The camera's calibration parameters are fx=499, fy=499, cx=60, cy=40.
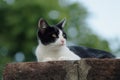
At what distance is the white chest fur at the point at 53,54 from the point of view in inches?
160

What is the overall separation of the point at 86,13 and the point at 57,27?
43.8 ft

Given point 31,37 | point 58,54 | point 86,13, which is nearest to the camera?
point 58,54

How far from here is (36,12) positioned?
13930 mm

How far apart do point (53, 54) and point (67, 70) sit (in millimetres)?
996

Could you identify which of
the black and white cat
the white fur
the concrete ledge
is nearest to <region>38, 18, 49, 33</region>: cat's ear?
the black and white cat

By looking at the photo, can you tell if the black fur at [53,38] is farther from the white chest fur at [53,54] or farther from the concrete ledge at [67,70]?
the concrete ledge at [67,70]

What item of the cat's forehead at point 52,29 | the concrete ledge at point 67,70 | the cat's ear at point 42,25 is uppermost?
the cat's ear at point 42,25

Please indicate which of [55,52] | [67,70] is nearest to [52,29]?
Result: [55,52]

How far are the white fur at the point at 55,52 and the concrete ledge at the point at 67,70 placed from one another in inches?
34.1

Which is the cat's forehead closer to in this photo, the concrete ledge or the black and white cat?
the black and white cat

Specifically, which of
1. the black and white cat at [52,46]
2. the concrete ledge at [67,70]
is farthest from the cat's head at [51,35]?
the concrete ledge at [67,70]

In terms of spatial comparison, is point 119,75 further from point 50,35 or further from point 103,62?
point 50,35

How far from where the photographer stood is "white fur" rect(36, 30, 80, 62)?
Answer: 4.08 metres

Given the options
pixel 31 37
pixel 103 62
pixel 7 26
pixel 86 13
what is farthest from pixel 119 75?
pixel 86 13
